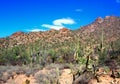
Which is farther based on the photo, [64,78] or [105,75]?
[64,78]

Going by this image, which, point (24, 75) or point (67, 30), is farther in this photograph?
point (67, 30)

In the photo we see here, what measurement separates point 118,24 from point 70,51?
1357 inches

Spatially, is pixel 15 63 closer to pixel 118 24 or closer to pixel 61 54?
pixel 61 54

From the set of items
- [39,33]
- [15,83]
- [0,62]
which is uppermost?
[39,33]

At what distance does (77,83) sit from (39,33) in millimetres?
55000

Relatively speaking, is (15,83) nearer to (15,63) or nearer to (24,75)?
(24,75)

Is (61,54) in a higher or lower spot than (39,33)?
lower

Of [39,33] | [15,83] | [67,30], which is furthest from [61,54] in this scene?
[67,30]

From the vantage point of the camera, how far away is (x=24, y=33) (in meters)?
76.9

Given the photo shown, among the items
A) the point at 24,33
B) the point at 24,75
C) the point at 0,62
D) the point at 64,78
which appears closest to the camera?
the point at 64,78

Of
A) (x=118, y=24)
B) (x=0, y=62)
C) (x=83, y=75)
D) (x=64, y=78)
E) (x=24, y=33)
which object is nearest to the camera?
(x=83, y=75)

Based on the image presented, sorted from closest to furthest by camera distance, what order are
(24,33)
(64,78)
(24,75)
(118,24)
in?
(64,78)
(24,75)
(118,24)
(24,33)

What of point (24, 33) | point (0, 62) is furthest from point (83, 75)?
point (24, 33)

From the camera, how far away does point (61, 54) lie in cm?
4234
